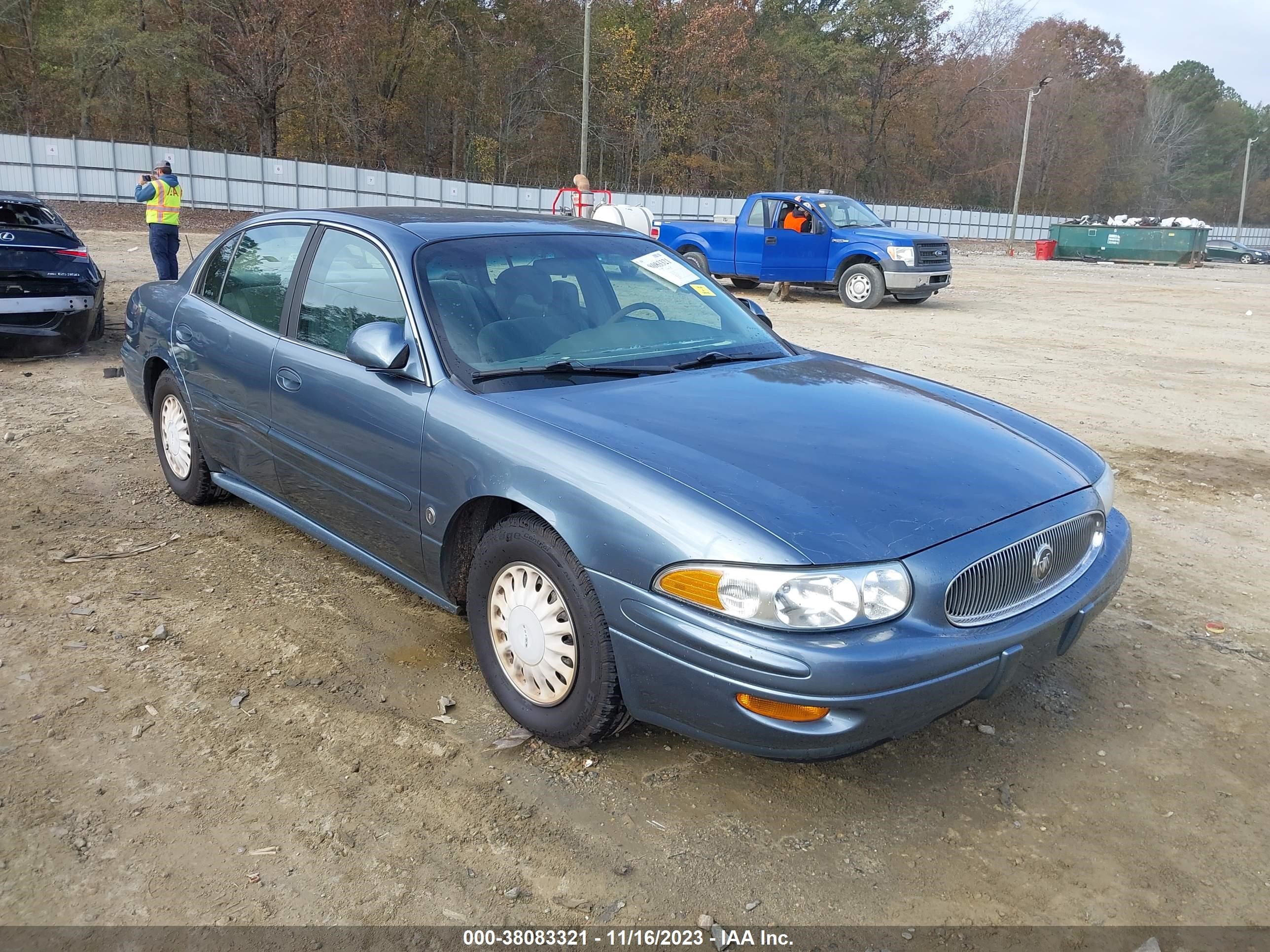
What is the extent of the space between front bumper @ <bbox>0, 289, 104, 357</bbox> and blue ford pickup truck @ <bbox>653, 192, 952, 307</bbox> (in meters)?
10.0

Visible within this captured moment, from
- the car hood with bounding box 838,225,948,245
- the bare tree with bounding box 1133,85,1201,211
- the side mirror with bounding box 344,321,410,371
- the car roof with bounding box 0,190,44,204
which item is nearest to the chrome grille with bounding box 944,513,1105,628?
the side mirror with bounding box 344,321,410,371

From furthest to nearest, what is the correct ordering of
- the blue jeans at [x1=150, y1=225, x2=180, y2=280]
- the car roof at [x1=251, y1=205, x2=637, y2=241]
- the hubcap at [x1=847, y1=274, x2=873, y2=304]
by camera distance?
the hubcap at [x1=847, y1=274, x2=873, y2=304]
the blue jeans at [x1=150, y1=225, x2=180, y2=280]
the car roof at [x1=251, y1=205, x2=637, y2=241]

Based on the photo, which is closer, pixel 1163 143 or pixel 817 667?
pixel 817 667

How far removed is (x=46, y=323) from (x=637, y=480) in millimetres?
8383

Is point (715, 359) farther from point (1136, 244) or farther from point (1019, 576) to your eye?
point (1136, 244)

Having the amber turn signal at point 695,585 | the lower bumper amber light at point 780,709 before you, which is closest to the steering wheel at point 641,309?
the amber turn signal at point 695,585

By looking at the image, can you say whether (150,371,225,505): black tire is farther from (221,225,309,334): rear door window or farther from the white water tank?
the white water tank

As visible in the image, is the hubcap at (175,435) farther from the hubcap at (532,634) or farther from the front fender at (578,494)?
the hubcap at (532,634)

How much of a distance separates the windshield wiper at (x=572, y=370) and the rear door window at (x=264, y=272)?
1318 millimetres

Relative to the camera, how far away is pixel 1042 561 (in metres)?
2.92

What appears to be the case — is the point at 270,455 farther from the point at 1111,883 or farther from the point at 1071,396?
the point at 1071,396

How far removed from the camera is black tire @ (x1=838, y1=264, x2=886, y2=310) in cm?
1667

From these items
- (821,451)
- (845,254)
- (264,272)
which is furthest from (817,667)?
(845,254)

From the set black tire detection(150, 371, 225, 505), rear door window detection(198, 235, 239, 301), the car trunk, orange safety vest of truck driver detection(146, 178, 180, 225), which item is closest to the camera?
rear door window detection(198, 235, 239, 301)
